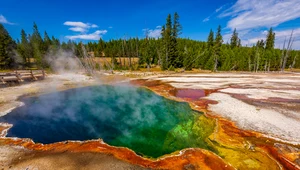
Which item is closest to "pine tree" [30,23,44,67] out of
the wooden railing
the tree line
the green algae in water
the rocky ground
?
the tree line

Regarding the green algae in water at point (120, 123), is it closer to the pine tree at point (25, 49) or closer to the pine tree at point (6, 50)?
the pine tree at point (6, 50)

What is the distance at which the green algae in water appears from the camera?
31.3 ft

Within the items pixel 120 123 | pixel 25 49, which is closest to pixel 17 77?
pixel 120 123

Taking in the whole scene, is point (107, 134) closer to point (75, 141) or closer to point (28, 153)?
point (75, 141)

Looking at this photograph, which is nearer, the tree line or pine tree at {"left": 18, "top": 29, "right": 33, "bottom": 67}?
the tree line

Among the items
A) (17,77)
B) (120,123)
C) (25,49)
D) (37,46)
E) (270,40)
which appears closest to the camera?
(120,123)

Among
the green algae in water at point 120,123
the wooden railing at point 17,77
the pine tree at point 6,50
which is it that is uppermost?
the pine tree at point 6,50

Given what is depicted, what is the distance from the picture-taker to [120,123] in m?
12.3

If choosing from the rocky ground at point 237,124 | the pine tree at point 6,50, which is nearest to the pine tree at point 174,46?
the rocky ground at point 237,124

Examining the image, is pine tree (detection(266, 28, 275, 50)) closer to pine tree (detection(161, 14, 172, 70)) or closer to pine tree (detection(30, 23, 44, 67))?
pine tree (detection(161, 14, 172, 70))

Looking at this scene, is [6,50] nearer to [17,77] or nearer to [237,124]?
[17,77]

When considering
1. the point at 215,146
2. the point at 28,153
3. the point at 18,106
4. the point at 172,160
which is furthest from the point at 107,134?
the point at 18,106

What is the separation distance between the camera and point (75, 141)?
367 inches

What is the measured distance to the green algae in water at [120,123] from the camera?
9.54 m
